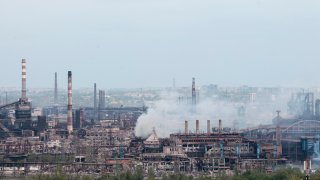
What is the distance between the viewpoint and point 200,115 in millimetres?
41438

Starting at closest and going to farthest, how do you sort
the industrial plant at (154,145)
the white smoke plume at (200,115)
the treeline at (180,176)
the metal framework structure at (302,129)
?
1. the treeline at (180,176)
2. the industrial plant at (154,145)
3. the metal framework structure at (302,129)
4. the white smoke plume at (200,115)

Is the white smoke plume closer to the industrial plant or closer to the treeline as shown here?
the industrial plant

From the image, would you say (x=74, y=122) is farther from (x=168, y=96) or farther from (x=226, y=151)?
(x=168, y=96)

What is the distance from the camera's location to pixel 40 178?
67.7 ft

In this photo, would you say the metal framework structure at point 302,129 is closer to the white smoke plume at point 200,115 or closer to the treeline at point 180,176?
the white smoke plume at point 200,115

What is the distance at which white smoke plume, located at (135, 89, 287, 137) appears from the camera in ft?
119

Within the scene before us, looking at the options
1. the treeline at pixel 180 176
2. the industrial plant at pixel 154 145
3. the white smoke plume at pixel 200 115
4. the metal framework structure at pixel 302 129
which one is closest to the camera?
the treeline at pixel 180 176

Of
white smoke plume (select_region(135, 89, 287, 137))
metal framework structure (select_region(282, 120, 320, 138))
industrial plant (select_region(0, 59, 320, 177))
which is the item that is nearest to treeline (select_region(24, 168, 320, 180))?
industrial plant (select_region(0, 59, 320, 177))

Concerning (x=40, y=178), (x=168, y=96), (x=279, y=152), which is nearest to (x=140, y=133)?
(x=279, y=152)

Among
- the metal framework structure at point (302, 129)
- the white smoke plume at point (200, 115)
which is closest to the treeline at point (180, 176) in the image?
the metal framework structure at point (302, 129)

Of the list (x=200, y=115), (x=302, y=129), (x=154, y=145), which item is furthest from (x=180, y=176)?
(x=200, y=115)

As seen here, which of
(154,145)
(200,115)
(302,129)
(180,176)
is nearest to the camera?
(180,176)

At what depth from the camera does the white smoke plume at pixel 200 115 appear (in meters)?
36.2

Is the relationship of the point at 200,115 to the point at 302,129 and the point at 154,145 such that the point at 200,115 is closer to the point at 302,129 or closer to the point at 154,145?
the point at 302,129
